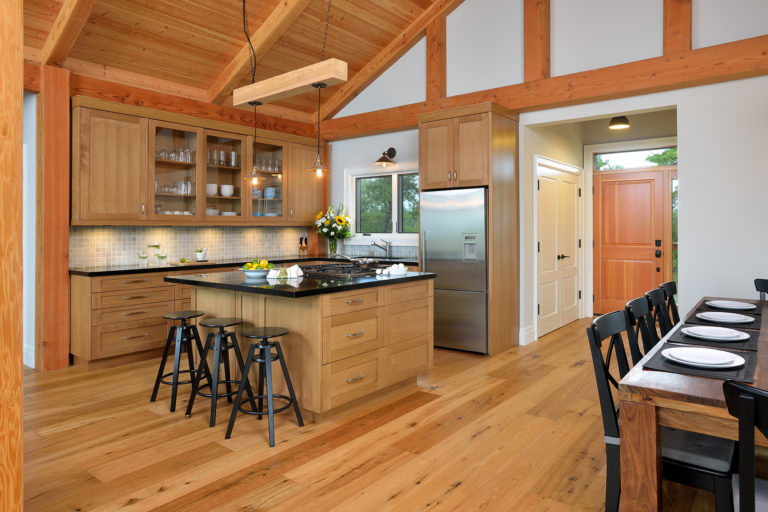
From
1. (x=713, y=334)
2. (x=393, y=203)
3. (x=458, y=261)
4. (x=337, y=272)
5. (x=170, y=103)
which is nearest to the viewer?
(x=713, y=334)

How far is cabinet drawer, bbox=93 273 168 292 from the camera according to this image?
14.7ft

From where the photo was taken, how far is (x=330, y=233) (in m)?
6.67

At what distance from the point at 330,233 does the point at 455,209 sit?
2.05 meters

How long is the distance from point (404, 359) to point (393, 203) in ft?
10.1

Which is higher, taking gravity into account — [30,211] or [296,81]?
[296,81]

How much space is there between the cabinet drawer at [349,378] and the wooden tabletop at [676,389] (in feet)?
6.15

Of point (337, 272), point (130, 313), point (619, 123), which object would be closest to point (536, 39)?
point (619, 123)

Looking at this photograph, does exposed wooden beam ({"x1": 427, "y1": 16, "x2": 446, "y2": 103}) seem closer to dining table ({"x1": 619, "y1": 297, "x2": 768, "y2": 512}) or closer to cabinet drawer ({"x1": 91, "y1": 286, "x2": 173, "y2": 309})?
cabinet drawer ({"x1": 91, "y1": 286, "x2": 173, "y2": 309})

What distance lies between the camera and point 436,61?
583 cm

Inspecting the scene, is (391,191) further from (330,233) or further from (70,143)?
(70,143)

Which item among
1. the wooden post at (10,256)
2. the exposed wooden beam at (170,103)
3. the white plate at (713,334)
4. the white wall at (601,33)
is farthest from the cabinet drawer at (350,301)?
the exposed wooden beam at (170,103)

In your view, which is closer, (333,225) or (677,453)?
(677,453)

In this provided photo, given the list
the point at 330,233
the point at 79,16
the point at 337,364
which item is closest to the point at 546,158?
the point at 330,233

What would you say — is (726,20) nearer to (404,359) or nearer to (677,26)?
(677,26)
